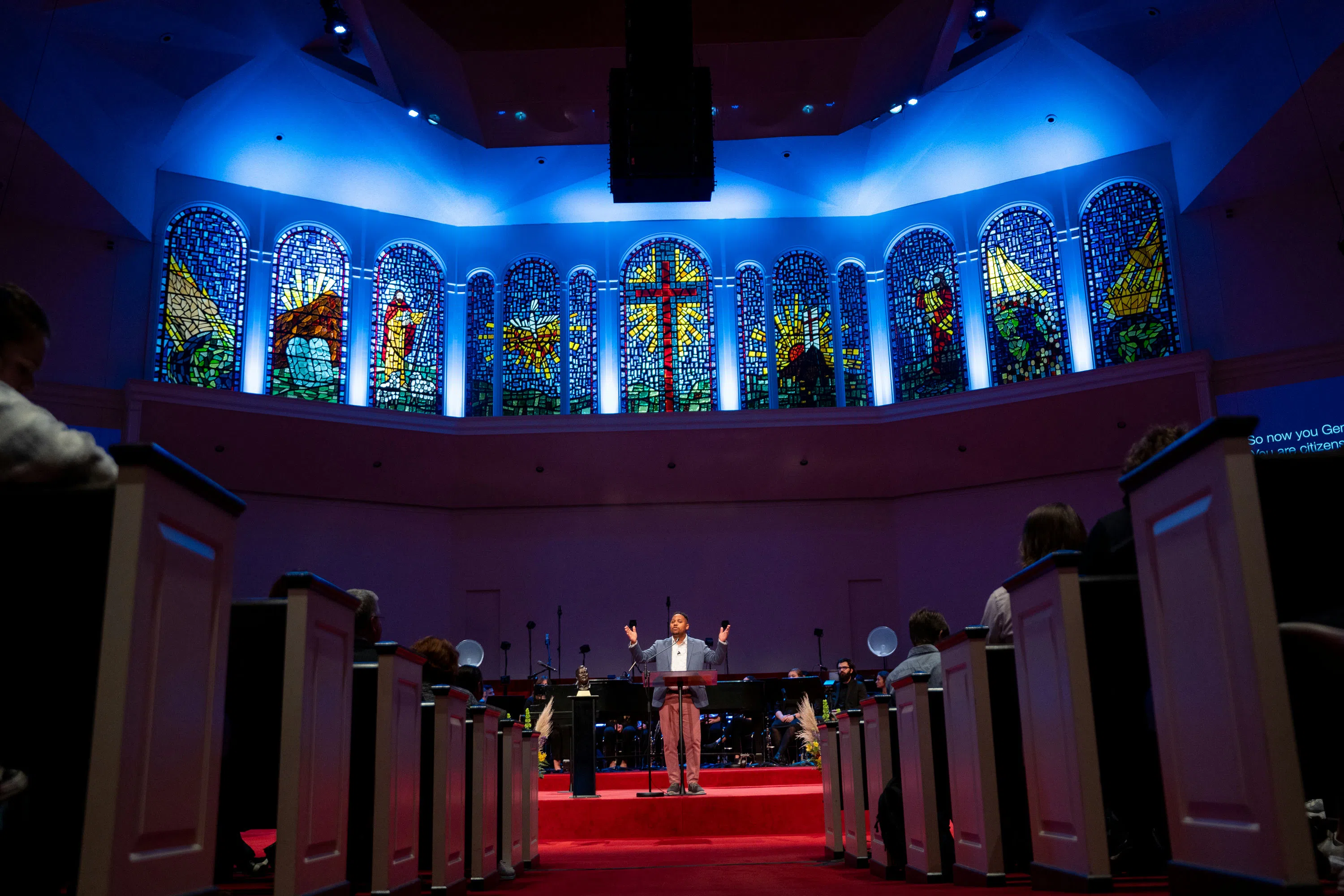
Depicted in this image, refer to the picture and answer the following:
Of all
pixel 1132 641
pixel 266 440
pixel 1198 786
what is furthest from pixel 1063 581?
pixel 266 440

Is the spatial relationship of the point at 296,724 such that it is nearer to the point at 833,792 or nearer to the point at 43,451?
the point at 43,451

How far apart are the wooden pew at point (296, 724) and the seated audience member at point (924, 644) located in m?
1.90

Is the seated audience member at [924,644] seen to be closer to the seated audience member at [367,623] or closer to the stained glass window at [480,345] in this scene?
the seated audience member at [367,623]

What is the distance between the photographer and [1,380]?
6.63 ft

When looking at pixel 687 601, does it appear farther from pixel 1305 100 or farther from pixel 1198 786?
pixel 1198 786

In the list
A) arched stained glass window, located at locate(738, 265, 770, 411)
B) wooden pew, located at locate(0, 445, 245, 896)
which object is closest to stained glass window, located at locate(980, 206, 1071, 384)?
arched stained glass window, located at locate(738, 265, 770, 411)

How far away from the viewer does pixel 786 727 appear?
389 inches

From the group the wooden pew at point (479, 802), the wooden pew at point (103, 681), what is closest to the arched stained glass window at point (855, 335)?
the wooden pew at point (479, 802)

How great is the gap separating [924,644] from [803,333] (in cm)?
960

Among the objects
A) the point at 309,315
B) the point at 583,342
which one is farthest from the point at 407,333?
the point at 583,342

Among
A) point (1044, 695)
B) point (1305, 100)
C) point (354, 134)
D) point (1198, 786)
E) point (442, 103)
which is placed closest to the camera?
point (1198, 786)

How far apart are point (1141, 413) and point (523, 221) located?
24.5ft

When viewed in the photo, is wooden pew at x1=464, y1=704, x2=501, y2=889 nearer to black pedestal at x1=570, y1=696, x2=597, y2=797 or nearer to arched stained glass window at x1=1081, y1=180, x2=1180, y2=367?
black pedestal at x1=570, y1=696, x2=597, y2=797

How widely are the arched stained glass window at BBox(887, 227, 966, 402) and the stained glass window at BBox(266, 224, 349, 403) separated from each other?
21.2 feet
